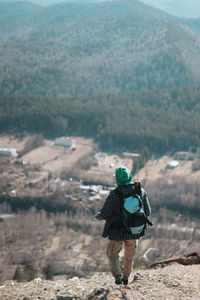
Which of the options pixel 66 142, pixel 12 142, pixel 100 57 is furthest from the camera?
pixel 100 57

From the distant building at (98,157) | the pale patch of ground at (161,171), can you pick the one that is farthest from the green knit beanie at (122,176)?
the distant building at (98,157)

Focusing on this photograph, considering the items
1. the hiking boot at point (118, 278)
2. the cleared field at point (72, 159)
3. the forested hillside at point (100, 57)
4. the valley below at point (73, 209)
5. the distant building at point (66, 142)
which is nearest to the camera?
A: the hiking boot at point (118, 278)

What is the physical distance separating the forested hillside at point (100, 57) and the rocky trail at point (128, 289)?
66.5 m

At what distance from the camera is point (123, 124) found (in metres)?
53.5

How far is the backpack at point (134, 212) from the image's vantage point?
6055 mm

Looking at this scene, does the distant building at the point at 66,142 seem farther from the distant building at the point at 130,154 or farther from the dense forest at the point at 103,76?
the distant building at the point at 130,154

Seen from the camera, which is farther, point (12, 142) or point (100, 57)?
point (100, 57)

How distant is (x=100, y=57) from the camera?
104 meters

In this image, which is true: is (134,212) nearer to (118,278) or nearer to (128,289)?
(128,289)

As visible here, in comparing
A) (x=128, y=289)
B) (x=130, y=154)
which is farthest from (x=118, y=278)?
(x=130, y=154)

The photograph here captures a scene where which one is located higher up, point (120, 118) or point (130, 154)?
point (120, 118)

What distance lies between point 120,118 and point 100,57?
5214cm

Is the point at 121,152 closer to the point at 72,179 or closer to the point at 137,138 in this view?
the point at 137,138

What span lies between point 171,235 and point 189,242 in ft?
4.63
